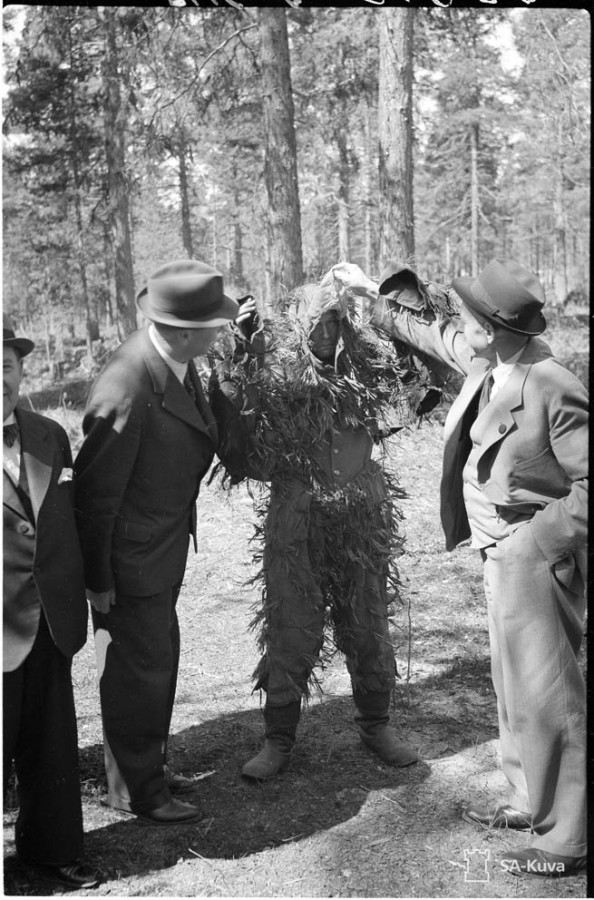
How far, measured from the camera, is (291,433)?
12.4 ft

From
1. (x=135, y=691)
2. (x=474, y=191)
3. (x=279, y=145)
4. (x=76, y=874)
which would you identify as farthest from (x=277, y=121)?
(x=474, y=191)

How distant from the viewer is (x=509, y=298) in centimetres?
307

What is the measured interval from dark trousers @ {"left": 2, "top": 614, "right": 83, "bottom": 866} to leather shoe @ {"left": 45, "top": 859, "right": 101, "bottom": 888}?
0.03 metres

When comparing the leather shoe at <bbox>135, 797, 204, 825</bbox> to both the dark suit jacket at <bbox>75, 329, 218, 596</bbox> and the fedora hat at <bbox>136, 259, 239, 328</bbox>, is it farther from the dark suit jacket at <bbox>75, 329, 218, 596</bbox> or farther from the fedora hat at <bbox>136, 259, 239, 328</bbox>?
the fedora hat at <bbox>136, 259, 239, 328</bbox>

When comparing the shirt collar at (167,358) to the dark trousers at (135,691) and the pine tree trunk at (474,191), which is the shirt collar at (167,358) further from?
the pine tree trunk at (474,191)

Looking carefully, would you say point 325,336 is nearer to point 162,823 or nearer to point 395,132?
point 162,823

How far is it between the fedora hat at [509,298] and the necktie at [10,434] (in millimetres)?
1834

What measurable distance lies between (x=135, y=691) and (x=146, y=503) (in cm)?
81

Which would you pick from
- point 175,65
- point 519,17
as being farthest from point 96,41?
point 519,17

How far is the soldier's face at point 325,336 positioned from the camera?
3756 mm

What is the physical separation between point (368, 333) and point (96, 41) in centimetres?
1128

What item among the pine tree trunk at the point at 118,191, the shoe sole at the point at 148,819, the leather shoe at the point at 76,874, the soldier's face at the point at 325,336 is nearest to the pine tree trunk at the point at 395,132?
the soldier's face at the point at 325,336

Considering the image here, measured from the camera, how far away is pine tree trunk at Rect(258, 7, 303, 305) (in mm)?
8297

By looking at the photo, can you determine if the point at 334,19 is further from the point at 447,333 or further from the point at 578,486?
the point at 578,486
